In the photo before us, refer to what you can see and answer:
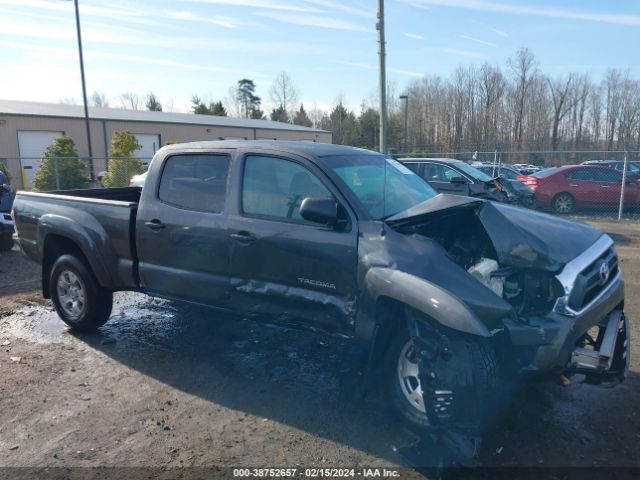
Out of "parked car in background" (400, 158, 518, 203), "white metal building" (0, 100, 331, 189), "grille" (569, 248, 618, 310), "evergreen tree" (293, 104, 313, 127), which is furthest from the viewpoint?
"evergreen tree" (293, 104, 313, 127)

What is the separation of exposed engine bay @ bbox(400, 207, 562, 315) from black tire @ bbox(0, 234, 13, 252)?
908 cm

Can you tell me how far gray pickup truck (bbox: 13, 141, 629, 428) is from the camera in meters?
3.25

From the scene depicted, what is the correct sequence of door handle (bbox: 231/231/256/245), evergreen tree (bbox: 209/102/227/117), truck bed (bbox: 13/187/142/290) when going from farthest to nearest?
evergreen tree (bbox: 209/102/227/117), truck bed (bbox: 13/187/142/290), door handle (bbox: 231/231/256/245)

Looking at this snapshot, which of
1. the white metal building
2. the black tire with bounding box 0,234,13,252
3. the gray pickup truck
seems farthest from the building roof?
the gray pickup truck

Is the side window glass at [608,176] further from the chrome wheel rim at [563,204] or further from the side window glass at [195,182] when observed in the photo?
the side window glass at [195,182]

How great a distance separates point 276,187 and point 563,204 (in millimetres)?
13773

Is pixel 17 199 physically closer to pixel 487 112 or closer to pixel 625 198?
pixel 625 198

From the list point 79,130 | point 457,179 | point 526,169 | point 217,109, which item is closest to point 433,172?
point 457,179

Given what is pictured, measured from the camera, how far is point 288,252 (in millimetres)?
4066

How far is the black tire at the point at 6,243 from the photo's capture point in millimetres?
9981

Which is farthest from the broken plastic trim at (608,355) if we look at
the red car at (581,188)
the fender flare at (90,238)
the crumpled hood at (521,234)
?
the red car at (581,188)

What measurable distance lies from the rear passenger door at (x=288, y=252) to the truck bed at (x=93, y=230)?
1300mm

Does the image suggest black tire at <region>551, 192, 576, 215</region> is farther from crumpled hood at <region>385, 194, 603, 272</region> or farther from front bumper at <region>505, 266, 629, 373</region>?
front bumper at <region>505, 266, 629, 373</region>

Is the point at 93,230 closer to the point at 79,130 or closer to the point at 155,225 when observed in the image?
the point at 155,225
